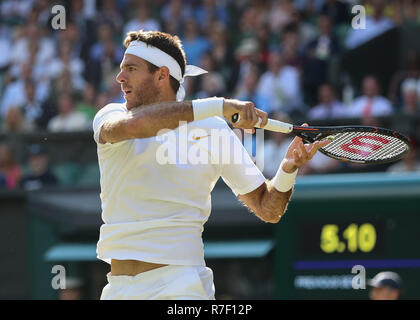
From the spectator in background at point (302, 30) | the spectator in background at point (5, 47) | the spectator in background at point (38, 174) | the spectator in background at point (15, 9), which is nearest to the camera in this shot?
the spectator in background at point (38, 174)

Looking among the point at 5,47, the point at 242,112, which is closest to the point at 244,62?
the point at 5,47

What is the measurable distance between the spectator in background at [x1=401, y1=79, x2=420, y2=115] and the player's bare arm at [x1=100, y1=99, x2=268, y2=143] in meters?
5.62

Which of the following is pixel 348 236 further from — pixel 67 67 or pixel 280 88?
pixel 67 67

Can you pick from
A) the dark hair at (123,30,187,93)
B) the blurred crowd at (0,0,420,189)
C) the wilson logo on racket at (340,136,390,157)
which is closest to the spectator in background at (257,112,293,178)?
the blurred crowd at (0,0,420,189)

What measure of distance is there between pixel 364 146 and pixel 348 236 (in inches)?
122

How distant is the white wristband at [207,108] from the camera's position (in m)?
4.18

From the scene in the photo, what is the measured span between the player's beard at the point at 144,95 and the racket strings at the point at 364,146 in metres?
0.97

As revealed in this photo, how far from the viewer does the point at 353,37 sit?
38.3 feet

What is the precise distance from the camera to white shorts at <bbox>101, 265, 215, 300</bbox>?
4336 mm

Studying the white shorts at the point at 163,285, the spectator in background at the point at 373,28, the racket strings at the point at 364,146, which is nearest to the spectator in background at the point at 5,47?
the spectator in background at the point at 373,28

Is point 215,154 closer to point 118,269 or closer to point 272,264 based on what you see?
point 118,269

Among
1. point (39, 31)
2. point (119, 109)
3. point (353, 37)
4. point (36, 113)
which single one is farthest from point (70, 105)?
point (119, 109)

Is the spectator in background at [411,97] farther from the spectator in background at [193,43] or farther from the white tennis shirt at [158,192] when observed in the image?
the white tennis shirt at [158,192]
